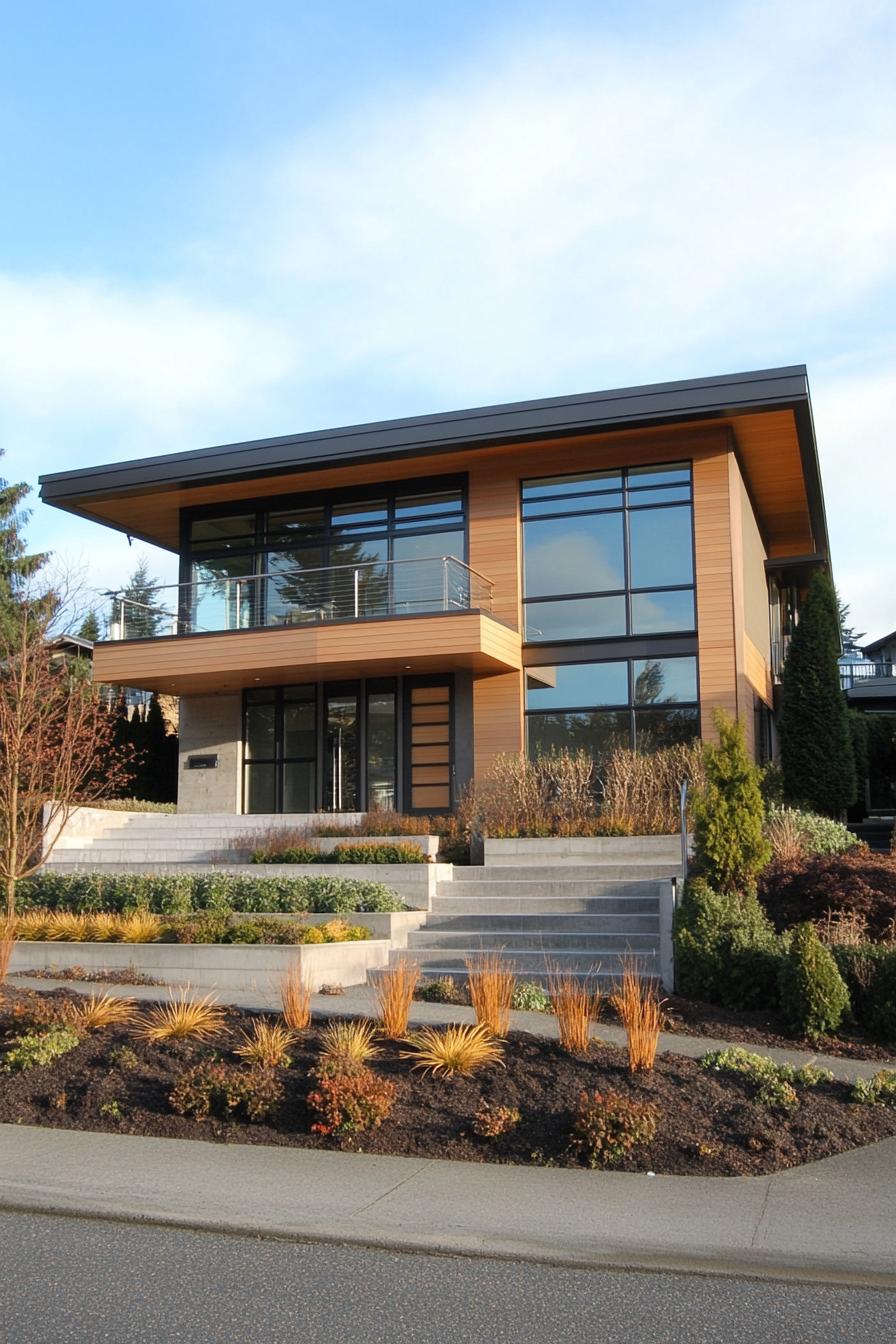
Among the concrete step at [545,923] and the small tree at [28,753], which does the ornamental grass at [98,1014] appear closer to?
the small tree at [28,753]

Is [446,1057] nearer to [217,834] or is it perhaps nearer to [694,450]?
[217,834]

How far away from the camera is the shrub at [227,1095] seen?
7.48 meters

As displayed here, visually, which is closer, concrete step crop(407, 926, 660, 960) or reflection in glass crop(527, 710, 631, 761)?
concrete step crop(407, 926, 660, 960)

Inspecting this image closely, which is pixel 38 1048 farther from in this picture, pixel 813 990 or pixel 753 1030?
pixel 813 990

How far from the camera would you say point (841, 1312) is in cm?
488

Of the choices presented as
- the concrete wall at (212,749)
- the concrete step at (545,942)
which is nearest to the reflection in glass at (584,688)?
the concrete wall at (212,749)

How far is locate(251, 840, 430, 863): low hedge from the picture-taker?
15234mm

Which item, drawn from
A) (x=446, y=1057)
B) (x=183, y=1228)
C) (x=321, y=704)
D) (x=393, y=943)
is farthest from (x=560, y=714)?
(x=183, y=1228)

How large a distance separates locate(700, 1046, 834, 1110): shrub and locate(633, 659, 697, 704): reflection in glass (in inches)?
461

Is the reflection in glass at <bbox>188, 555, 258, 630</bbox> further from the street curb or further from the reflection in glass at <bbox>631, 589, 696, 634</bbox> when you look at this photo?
the street curb

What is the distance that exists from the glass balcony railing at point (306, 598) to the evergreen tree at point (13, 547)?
31.6ft

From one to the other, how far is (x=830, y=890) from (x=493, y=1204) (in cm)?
688

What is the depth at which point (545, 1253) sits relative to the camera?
5.52 m

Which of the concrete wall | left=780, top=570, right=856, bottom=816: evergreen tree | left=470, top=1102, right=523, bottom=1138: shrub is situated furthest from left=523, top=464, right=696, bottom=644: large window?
left=470, top=1102, right=523, bottom=1138: shrub
